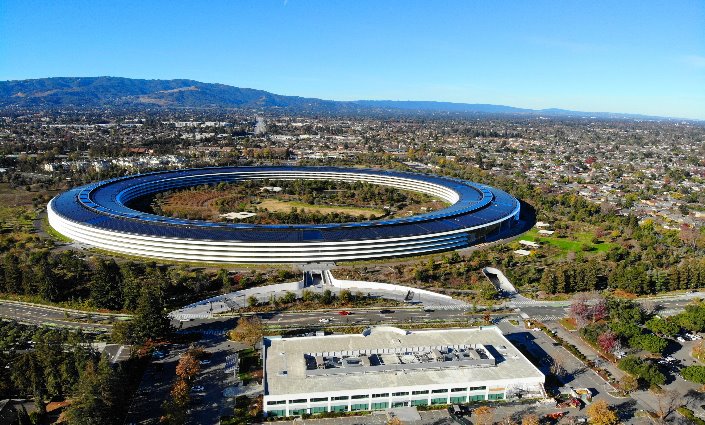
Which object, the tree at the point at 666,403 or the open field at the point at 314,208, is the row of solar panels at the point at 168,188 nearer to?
the open field at the point at 314,208

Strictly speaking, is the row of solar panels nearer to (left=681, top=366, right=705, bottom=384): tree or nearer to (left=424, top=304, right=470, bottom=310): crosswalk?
(left=424, top=304, right=470, bottom=310): crosswalk

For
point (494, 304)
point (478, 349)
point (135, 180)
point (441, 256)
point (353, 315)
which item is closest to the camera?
point (478, 349)

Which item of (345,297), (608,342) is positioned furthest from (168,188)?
(608,342)

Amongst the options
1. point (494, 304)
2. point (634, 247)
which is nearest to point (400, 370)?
point (494, 304)

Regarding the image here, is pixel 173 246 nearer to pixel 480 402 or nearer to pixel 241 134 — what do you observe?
pixel 480 402

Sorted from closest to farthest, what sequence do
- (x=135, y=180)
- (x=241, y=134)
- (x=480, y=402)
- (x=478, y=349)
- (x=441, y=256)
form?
1. (x=480, y=402)
2. (x=478, y=349)
3. (x=441, y=256)
4. (x=135, y=180)
5. (x=241, y=134)

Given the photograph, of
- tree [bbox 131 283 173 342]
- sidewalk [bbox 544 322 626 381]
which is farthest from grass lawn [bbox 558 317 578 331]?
tree [bbox 131 283 173 342]

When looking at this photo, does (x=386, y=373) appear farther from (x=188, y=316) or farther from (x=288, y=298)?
(x=188, y=316)
